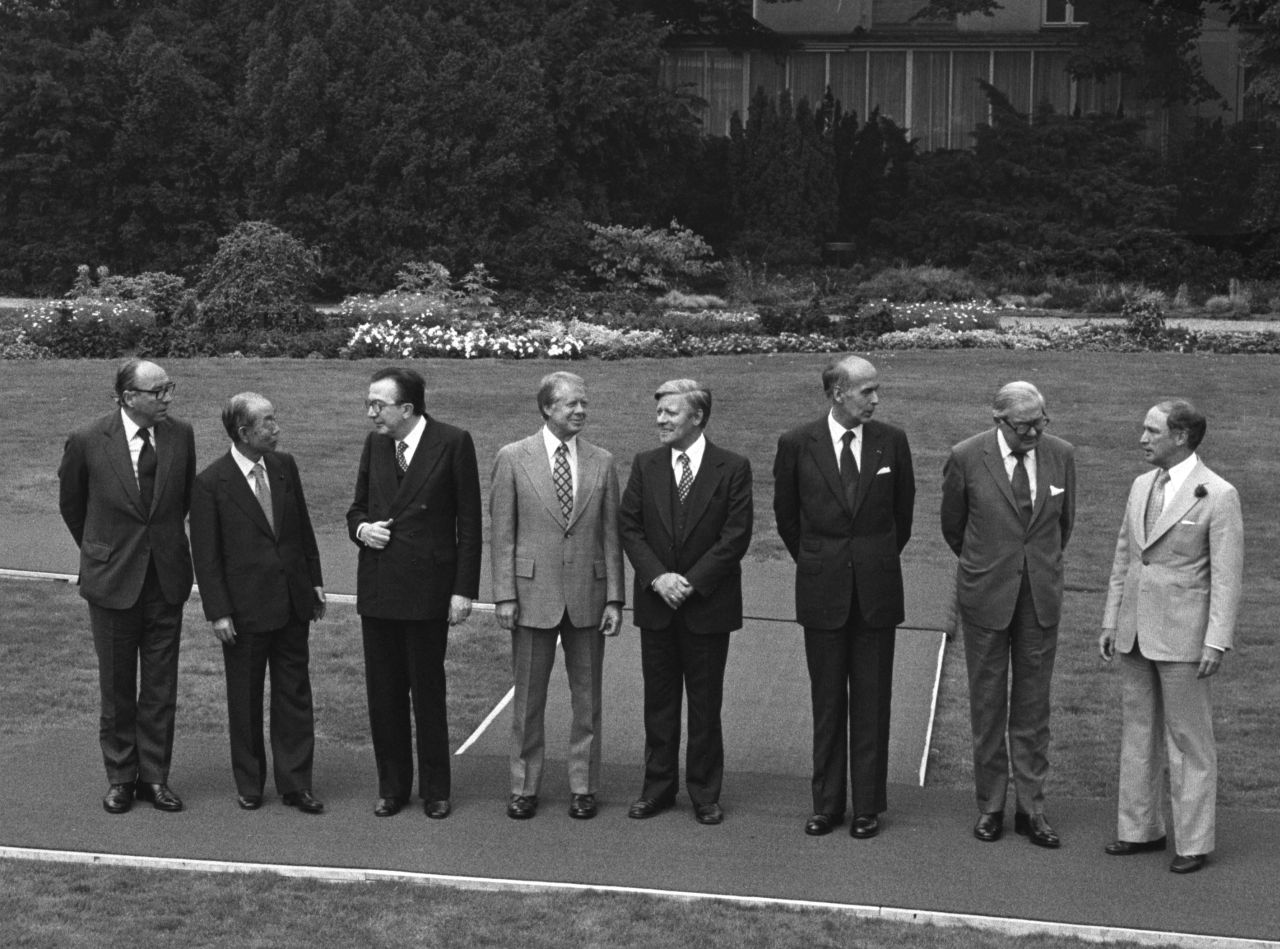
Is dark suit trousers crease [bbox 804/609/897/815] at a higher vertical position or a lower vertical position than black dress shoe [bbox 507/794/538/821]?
higher

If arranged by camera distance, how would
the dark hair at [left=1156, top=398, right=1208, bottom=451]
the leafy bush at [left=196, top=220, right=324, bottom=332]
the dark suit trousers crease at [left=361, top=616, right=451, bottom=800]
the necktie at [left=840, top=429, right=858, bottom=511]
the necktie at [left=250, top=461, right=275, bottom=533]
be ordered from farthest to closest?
1. the leafy bush at [left=196, top=220, right=324, bottom=332]
2. the necktie at [left=250, top=461, right=275, bottom=533]
3. the dark suit trousers crease at [left=361, top=616, right=451, bottom=800]
4. the necktie at [left=840, top=429, right=858, bottom=511]
5. the dark hair at [left=1156, top=398, right=1208, bottom=451]

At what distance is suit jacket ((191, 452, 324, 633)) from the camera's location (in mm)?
7793

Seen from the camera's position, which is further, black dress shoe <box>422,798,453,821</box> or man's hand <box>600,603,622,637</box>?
man's hand <box>600,603,622,637</box>

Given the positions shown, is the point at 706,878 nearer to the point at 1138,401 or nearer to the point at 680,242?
the point at 1138,401

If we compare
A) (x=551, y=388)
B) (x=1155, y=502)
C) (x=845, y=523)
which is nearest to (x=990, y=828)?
(x=845, y=523)

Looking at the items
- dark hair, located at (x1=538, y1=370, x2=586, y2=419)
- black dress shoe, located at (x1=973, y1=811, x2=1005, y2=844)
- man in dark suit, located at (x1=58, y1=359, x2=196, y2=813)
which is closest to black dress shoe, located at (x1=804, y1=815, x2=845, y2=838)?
black dress shoe, located at (x1=973, y1=811, x2=1005, y2=844)

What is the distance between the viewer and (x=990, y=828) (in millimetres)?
7457

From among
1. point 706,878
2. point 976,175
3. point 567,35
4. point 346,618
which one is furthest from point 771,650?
point 976,175

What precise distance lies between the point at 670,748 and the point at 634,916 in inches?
50.7

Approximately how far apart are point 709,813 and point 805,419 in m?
10.1

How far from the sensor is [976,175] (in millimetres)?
36250

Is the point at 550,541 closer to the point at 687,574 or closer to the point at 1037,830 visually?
the point at 687,574

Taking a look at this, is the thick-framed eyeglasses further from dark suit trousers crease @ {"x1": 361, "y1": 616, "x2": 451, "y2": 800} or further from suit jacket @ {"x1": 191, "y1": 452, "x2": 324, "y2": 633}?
dark suit trousers crease @ {"x1": 361, "y1": 616, "x2": 451, "y2": 800}

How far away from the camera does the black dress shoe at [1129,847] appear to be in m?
7.30
